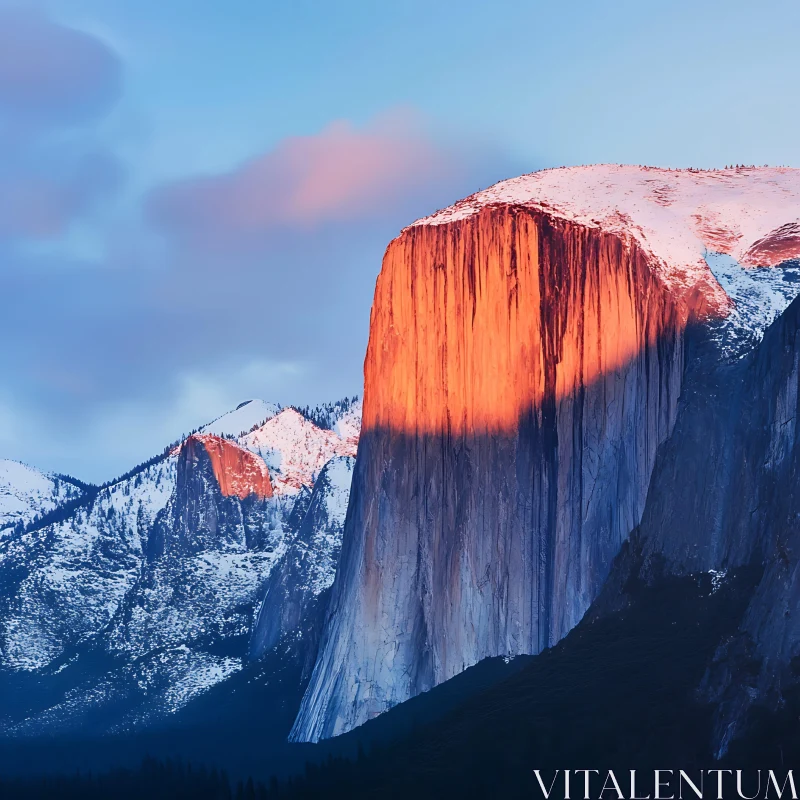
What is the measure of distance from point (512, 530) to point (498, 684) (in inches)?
1089

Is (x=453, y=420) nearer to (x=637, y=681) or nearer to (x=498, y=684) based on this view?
(x=498, y=684)

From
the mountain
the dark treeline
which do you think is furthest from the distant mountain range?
the dark treeline

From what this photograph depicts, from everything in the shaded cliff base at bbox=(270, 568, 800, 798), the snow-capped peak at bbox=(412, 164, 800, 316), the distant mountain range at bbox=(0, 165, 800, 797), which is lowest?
the shaded cliff base at bbox=(270, 568, 800, 798)

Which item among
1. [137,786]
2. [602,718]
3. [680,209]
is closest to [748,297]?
[680,209]

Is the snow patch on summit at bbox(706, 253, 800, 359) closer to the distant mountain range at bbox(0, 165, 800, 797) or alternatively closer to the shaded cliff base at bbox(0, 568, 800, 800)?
the distant mountain range at bbox(0, 165, 800, 797)

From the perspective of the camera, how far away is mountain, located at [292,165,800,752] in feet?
479

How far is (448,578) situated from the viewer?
17838 centimetres

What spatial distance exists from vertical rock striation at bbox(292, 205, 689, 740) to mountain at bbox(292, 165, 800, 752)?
0.21m

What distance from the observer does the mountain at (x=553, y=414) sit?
146 m

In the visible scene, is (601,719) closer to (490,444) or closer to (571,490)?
(571,490)

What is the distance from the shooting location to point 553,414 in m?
170

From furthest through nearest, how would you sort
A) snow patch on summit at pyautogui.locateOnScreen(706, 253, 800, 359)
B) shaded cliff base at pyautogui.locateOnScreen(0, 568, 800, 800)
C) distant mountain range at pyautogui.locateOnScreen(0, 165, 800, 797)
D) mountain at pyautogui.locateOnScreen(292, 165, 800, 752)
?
snow patch on summit at pyautogui.locateOnScreen(706, 253, 800, 359) → mountain at pyautogui.locateOnScreen(292, 165, 800, 752) → distant mountain range at pyautogui.locateOnScreen(0, 165, 800, 797) → shaded cliff base at pyautogui.locateOnScreen(0, 568, 800, 800)

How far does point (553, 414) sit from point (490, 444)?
8463 mm

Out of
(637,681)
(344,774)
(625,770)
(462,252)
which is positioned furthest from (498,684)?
(462,252)
